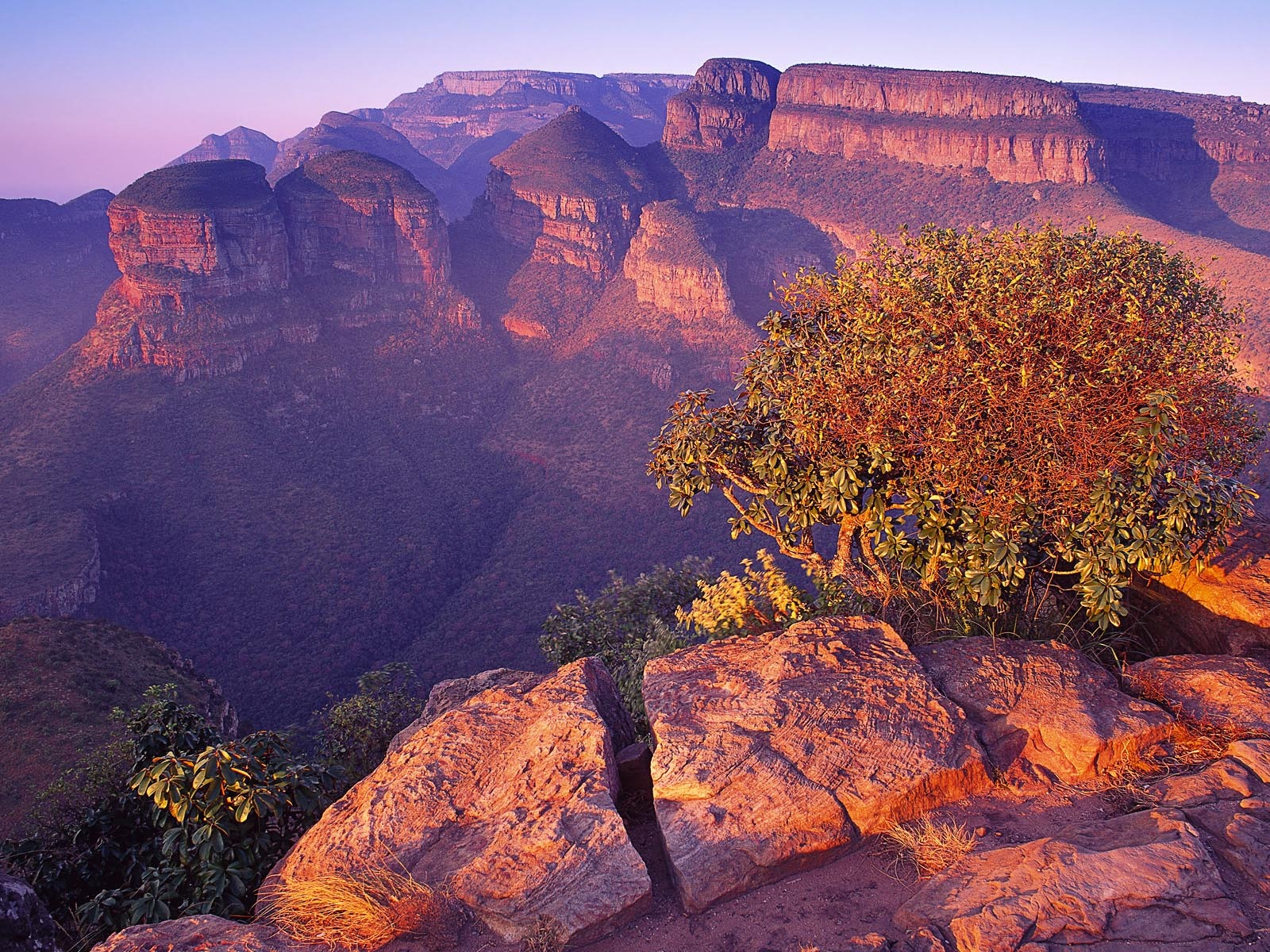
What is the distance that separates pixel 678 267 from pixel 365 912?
218ft

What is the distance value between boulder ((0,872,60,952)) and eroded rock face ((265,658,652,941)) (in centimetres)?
258

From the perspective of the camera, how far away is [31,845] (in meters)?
11.5

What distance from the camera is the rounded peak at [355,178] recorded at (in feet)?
225

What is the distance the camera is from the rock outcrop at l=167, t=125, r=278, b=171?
189m

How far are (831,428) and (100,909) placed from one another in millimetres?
10034

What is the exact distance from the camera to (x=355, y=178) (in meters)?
69.3

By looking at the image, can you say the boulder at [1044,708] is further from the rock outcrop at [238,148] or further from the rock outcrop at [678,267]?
the rock outcrop at [238,148]

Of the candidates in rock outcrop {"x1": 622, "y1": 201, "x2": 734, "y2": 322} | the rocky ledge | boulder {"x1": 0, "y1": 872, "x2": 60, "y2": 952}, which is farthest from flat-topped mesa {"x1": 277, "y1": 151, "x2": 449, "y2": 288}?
the rocky ledge

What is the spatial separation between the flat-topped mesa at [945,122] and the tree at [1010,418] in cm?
7669

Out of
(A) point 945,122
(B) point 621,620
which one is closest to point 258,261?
(B) point 621,620

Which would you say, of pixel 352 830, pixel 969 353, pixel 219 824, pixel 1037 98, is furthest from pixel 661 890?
pixel 1037 98

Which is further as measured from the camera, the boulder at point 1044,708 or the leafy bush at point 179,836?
the leafy bush at point 179,836

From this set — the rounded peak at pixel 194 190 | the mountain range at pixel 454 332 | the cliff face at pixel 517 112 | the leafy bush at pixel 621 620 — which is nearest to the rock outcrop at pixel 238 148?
the cliff face at pixel 517 112

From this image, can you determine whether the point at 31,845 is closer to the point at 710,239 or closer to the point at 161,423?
the point at 161,423
